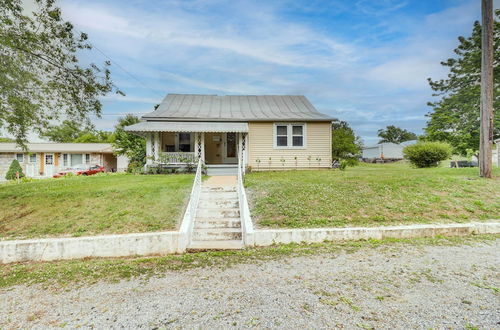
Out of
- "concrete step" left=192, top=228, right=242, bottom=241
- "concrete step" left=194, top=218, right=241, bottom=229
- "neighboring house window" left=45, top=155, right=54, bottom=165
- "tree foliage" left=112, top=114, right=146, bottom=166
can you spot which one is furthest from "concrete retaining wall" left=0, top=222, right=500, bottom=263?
"neighboring house window" left=45, top=155, right=54, bottom=165

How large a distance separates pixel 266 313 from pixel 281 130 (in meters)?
12.7

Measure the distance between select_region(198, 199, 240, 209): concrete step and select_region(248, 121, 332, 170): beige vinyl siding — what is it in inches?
285

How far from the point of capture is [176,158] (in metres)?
13.6

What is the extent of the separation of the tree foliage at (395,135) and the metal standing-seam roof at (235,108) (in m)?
71.7

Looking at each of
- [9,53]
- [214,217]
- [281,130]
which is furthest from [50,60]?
[281,130]

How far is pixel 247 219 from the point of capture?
5957mm

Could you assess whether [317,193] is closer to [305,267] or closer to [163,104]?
[305,267]

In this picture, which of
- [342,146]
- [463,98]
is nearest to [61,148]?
[342,146]

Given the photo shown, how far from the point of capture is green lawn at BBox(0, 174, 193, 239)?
19.6ft

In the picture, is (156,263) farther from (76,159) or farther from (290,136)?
(76,159)

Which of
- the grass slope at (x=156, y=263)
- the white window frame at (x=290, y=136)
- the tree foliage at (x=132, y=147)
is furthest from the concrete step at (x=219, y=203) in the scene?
the tree foliage at (x=132, y=147)

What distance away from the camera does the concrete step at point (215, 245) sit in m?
5.35

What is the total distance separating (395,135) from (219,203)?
278ft

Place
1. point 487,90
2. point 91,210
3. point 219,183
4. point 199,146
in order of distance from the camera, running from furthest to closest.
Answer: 1. point 199,146
2. point 219,183
3. point 487,90
4. point 91,210
